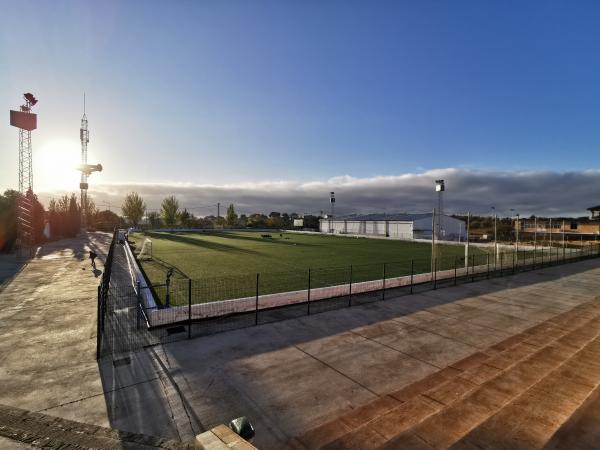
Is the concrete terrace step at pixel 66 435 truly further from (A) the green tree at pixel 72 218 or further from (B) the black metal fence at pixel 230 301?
(A) the green tree at pixel 72 218

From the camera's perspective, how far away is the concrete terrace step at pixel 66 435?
493cm

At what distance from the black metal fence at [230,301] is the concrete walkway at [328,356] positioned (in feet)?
2.96

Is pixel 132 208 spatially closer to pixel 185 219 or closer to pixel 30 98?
pixel 185 219

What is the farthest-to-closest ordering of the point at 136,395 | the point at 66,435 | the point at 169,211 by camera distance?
1. the point at 169,211
2. the point at 136,395
3. the point at 66,435

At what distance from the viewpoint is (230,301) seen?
12.9 metres

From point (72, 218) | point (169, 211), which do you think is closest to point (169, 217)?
point (169, 211)

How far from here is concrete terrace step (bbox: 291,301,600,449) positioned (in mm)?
4852

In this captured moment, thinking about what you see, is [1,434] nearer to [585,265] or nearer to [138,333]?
[138,333]

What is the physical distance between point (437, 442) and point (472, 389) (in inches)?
88.7

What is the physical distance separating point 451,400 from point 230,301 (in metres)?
8.94

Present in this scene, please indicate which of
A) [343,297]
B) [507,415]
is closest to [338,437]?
[507,415]

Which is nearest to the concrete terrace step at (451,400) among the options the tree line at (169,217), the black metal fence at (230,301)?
the black metal fence at (230,301)

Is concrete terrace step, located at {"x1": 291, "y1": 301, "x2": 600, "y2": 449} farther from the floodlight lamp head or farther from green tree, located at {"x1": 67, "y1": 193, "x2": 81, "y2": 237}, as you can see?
green tree, located at {"x1": 67, "y1": 193, "x2": 81, "y2": 237}

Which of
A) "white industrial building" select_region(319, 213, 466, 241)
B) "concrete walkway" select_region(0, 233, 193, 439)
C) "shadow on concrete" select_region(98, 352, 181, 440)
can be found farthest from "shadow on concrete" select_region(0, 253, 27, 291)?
"white industrial building" select_region(319, 213, 466, 241)
